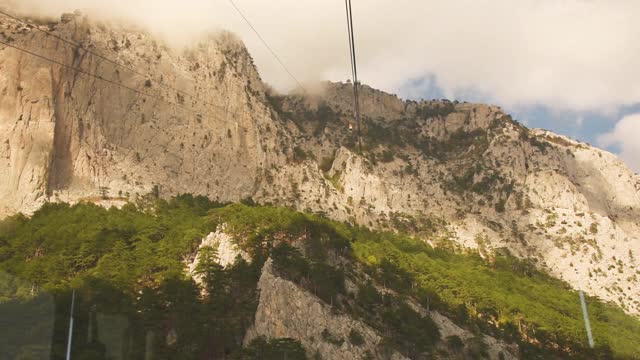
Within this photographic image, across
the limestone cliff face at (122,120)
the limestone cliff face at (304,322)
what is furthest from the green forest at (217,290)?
the limestone cliff face at (122,120)

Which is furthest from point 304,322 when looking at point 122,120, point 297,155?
point 297,155

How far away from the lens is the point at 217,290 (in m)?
56.4

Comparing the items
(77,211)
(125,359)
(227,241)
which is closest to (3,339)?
(125,359)

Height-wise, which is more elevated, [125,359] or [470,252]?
[470,252]

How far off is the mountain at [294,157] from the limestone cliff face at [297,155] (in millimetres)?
299

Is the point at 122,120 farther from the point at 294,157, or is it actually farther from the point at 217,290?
the point at 217,290

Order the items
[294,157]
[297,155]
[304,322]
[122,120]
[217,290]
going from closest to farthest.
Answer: [304,322] → [217,290] → [122,120] → [294,157] → [297,155]

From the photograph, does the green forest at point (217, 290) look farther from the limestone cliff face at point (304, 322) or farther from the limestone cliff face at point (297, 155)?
the limestone cliff face at point (297, 155)

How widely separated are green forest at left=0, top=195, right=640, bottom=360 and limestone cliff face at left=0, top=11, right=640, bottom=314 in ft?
35.5

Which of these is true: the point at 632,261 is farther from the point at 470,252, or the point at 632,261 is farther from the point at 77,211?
the point at 77,211

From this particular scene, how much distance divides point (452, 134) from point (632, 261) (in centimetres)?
5593

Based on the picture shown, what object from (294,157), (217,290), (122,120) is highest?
(294,157)

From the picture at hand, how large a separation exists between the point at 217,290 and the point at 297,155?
7027 centimetres

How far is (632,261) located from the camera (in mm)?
121250
